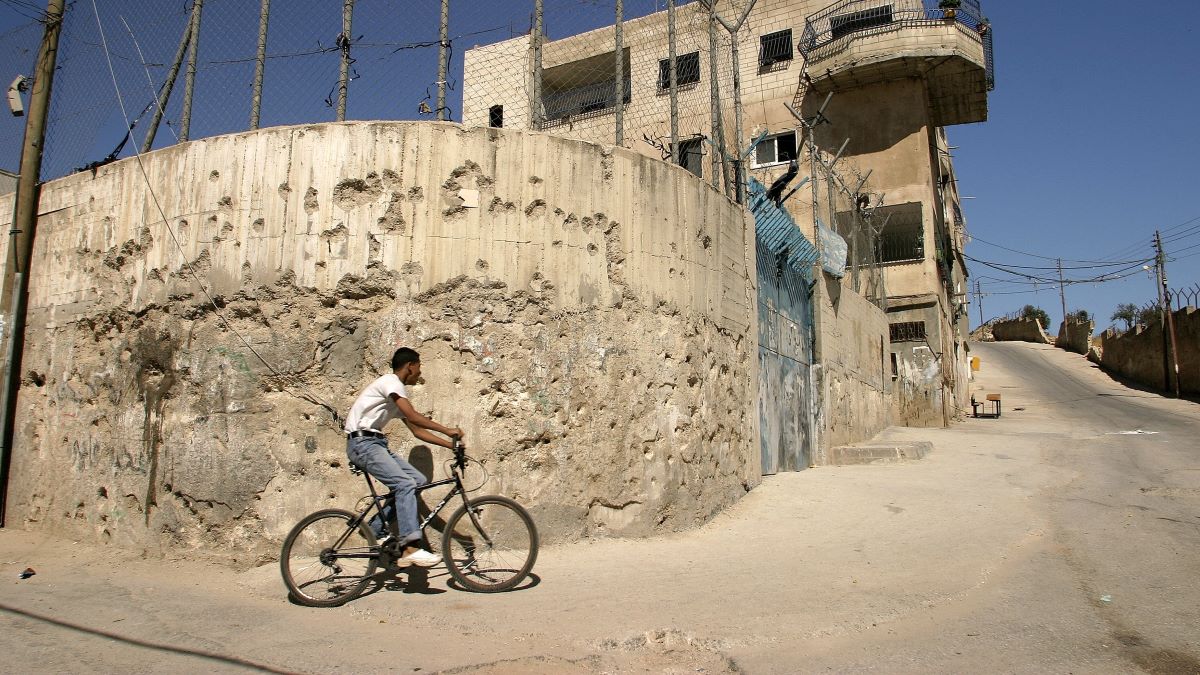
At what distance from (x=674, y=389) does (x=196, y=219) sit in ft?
13.2

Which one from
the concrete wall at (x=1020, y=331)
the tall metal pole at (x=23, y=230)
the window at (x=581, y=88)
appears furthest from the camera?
the concrete wall at (x=1020, y=331)

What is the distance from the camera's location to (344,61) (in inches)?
249

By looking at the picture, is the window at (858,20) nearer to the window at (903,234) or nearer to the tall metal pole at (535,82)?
the window at (903,234)

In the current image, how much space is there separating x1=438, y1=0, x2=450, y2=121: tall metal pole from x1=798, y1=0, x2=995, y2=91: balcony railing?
1895 cm

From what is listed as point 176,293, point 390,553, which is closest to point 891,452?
point 390,553

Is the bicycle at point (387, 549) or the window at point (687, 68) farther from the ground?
the window at point (687, 68)

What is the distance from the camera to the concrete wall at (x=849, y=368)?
1182 centimetres

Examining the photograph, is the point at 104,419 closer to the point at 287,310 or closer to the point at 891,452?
the point at 287,310

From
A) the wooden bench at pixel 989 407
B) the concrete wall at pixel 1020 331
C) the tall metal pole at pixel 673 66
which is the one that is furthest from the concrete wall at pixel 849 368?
the concrete wall at pixel 1020 331

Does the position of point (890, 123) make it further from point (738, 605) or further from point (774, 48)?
point (738, 605)

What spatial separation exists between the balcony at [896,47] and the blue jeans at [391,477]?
21275mm

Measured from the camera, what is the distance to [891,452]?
10945mm

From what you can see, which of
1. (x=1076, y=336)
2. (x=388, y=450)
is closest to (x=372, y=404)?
(x=388, y=450)

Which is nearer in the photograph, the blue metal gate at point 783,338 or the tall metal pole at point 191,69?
the tall metal pole at point 191,69
